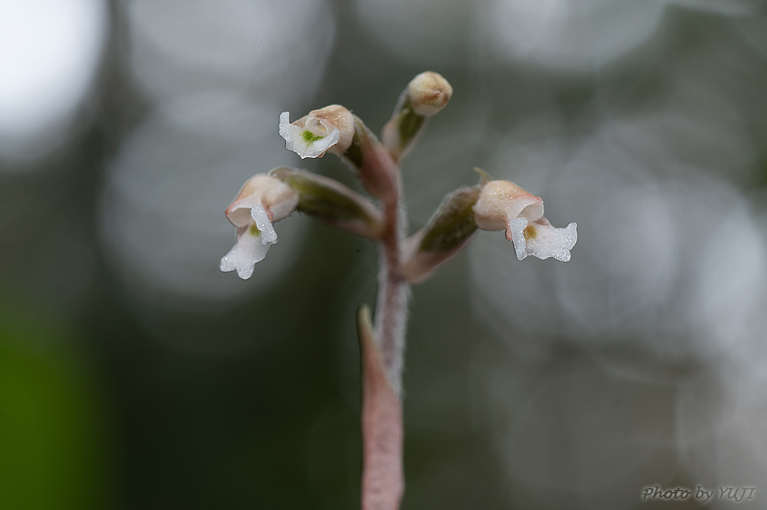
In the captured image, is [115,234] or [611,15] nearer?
[611,15]

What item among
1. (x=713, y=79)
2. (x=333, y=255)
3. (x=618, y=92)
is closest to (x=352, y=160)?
(x=333, y=255)

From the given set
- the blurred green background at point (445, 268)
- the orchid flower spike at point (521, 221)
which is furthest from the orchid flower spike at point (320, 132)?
the blurred green background at point (445, 268)

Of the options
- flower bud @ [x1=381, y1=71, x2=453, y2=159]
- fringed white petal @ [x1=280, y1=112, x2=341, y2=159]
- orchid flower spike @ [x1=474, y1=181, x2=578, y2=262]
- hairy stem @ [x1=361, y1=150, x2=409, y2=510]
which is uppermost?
flower bud @ [x1=381, y1=71, x2=453, y2=159]

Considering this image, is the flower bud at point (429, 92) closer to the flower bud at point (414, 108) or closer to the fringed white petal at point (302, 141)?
the flower bud at point (414, 108)

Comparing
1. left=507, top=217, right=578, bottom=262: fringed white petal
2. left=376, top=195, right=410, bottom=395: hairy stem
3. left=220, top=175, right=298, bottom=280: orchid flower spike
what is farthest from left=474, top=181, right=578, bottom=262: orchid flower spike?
left=220, top=175, right=298, bottom=280: orchid flower spike

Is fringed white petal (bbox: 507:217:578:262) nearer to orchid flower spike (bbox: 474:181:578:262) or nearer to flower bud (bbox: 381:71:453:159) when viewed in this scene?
orchid flower spike (bbox: 474:181:578:262)

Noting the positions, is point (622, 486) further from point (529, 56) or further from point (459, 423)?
point (529, 56)

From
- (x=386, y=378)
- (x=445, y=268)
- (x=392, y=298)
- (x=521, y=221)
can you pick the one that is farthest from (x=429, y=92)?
(x=445, y=268)
